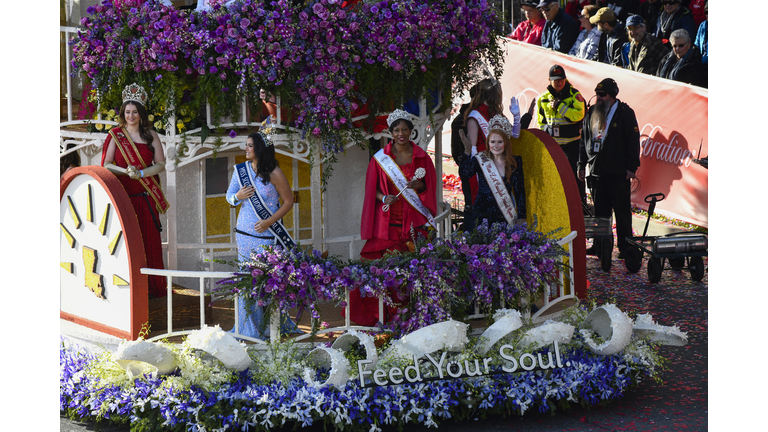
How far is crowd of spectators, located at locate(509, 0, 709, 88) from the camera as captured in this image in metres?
11.4

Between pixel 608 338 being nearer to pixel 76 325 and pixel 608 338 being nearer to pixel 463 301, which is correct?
pixel 463 301

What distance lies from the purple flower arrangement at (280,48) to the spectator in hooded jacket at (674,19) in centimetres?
651

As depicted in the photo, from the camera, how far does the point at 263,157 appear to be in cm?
607

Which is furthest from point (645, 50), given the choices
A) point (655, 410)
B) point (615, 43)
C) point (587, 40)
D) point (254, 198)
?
point (254, 198)

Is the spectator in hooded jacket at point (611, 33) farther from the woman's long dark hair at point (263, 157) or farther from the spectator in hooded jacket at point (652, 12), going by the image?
the woman's long dark hair at point (263, 157)

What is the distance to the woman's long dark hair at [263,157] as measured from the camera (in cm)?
605

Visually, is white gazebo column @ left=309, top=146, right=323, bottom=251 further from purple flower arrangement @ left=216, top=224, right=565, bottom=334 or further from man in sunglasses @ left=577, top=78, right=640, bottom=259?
man in sunglasses @ left=577, top=78, right=640, bottom=259

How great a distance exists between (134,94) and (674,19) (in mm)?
8666

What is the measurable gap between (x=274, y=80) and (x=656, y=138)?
6994mm

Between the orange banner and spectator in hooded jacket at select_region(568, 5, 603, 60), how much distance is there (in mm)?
431

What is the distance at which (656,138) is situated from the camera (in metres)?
11.6

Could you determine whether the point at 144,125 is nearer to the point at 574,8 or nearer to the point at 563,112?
the point at 563,112

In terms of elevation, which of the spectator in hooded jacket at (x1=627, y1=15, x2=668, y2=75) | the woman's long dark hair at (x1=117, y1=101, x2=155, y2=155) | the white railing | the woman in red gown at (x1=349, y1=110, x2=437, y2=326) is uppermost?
the spectator in hooded jacket at (x1=627, y1=15, x2=668, y2=75)

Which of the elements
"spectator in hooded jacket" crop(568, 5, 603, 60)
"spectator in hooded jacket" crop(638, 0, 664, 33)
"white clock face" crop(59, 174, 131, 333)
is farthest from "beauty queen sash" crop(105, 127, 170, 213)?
"spectator in hooded jacket" crop(638, 0, 664, 33)
